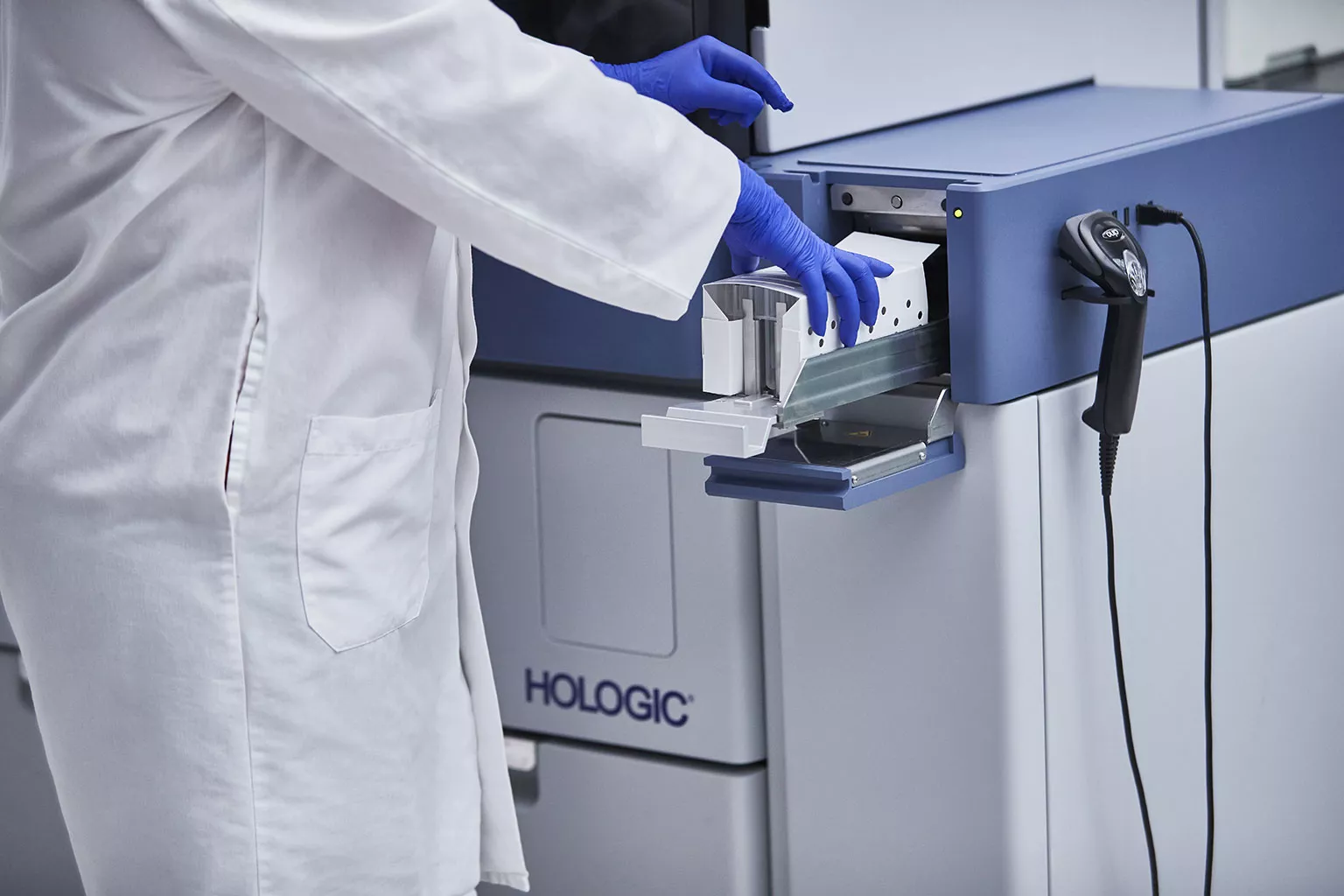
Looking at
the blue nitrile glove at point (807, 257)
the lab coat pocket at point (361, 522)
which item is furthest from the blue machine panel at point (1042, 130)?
the lab coat pocket at point (361, 522)

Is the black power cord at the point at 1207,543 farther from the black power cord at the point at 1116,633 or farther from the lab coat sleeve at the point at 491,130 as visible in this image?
the lab coat sleeve at the point at 491,130

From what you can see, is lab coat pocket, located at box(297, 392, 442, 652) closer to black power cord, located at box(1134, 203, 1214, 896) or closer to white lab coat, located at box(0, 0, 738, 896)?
white lab coat, located at box(0, 0, 738, 896)

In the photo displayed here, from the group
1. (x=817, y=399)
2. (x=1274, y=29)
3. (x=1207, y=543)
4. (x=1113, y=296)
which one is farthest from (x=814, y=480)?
(x=1274, y=29)

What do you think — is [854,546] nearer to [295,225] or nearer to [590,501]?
[590,501]

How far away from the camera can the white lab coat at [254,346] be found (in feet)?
3.37

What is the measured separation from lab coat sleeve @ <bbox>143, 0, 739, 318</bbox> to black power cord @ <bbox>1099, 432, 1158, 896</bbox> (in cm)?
35

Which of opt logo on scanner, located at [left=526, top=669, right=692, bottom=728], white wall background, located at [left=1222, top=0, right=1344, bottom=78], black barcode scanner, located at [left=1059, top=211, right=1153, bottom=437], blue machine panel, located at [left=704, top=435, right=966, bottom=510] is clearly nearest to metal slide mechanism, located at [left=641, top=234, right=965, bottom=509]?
blue machine panel, located at [left=704, top=435, right=966, bottom=510]

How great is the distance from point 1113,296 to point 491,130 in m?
0.45

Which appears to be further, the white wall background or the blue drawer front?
the white wall background

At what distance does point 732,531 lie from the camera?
1405 millimetres

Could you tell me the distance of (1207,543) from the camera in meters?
1.37

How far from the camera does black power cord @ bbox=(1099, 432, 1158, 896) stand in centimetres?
126

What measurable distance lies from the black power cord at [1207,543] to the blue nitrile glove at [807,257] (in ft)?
0.83

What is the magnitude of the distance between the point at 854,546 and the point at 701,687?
211 mm
